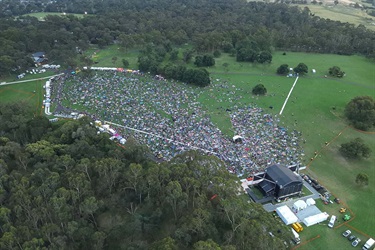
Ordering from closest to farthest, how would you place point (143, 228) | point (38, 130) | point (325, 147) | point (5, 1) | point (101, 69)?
point (143, 228) → point (38, 130) → point (325, 147) → point (101, 69) → point (5, 1)

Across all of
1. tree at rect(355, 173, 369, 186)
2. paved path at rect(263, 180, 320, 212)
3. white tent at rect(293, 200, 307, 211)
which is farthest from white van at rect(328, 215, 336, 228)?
tree at rect(355, 173, 369, 186)

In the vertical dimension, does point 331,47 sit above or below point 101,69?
above

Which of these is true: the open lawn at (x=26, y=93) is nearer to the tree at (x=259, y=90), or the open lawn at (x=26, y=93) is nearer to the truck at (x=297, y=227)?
the tree at (x=259, y=90)

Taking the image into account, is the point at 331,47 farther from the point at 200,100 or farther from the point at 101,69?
the point at 101,69

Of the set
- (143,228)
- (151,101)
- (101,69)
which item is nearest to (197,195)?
(143,228)

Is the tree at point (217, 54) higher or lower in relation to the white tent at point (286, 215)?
higher

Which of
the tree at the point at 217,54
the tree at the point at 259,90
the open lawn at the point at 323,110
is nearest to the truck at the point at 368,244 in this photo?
the open lawn at the point at 323,110

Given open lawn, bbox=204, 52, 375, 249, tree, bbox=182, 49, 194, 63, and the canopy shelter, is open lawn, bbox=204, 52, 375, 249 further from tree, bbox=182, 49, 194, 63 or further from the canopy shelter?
tree, bbox=182, 49, 194, 63

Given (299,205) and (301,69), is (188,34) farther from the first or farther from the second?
(299,205)
